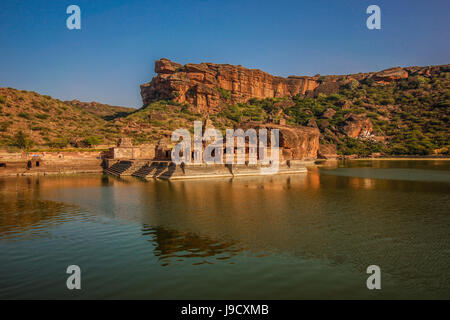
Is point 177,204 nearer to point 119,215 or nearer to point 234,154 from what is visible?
point 119,215

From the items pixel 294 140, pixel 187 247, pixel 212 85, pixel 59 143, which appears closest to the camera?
pixel 187 247

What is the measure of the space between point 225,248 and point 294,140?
2190 inches

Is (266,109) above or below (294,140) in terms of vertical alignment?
above

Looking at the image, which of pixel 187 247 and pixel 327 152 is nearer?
pixel 187 247

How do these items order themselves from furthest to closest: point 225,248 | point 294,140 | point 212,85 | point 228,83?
1. point 228,83
2. point 212,85
3. point 294,140
4. point 225,248

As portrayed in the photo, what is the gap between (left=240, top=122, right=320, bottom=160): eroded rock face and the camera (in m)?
62.1

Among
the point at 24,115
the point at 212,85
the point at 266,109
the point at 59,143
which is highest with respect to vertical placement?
the point at 212,85

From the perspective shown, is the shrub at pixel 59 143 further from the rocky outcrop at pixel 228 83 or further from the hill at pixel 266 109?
the rocky outcrop at pixel 228 83

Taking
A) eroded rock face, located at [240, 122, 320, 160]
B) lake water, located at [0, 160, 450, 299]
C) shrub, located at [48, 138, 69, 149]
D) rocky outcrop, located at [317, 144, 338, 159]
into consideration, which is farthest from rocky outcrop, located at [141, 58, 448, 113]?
lake water, located at [0, 160, 450, 299]

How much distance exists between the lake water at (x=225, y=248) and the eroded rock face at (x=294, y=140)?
43.1 m

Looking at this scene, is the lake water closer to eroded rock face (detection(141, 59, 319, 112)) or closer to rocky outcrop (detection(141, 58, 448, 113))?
eroded rock face (detection(141, 59, 319, 112))

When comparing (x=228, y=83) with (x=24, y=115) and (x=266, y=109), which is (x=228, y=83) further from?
(x=24, y=115)

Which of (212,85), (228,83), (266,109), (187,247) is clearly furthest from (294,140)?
(228,83)

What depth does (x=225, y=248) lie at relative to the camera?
1041cm
